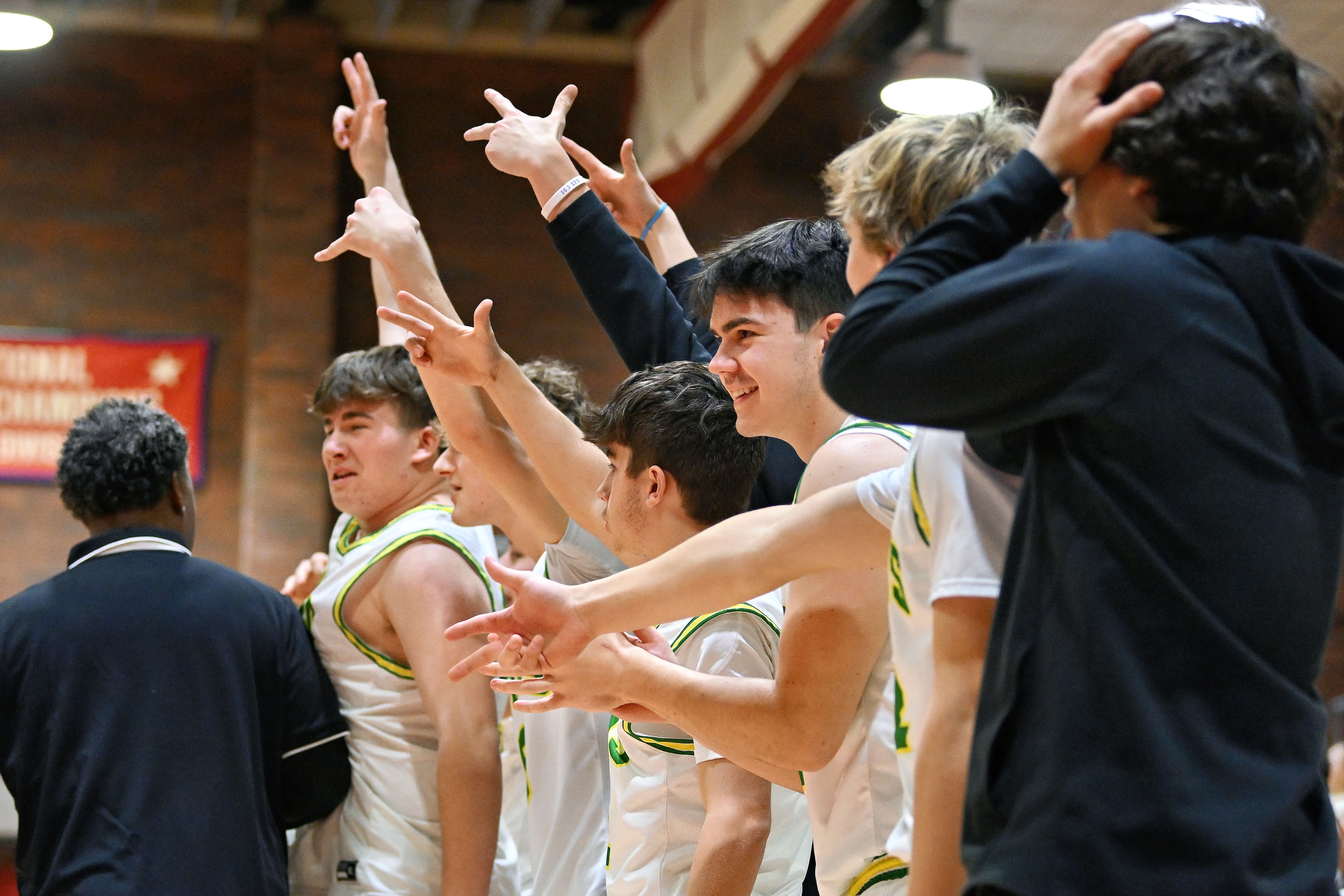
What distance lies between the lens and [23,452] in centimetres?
754

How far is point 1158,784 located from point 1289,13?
7896 mm

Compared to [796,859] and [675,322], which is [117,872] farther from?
[675,322]

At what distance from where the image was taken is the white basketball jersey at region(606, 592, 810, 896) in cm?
217

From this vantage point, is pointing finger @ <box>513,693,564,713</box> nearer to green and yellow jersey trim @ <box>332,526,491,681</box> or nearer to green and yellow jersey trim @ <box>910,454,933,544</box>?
green and yellow jersey trim @ <box>910,454,933,544</box>

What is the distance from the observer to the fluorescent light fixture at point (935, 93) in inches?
255

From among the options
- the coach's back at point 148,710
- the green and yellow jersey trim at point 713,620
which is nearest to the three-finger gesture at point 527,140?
the coach's back at point 148,710

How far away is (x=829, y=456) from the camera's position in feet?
5.82

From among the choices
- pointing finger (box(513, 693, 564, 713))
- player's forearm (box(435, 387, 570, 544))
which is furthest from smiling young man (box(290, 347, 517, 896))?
pointing finger (box(513, 693, 564, 713))

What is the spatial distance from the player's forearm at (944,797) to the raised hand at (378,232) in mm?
1749

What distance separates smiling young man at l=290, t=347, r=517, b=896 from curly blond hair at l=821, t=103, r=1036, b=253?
4.59ft

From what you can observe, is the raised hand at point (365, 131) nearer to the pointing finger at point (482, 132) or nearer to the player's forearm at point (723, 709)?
the pointing finger at point (482, 132)

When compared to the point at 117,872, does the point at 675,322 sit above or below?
above

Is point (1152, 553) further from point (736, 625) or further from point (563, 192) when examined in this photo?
point (563, 192)

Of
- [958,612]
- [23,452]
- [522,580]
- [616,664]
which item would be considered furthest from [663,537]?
[23,452]
